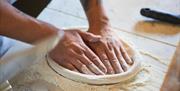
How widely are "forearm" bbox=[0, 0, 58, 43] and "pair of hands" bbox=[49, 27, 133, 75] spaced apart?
0.12 meters

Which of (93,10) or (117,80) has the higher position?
(93,10)

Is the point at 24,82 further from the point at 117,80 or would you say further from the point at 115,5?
the point at 115,5

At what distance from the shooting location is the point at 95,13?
1067 mm

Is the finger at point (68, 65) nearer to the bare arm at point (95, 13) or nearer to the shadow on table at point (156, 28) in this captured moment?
the bare arm at point (95, 13)

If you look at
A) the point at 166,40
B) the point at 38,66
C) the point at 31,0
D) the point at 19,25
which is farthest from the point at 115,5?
the point at 19,25

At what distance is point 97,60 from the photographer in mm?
945

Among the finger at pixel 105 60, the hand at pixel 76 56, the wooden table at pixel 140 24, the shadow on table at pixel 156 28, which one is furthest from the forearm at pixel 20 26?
the shadow on table at pixel 156 28

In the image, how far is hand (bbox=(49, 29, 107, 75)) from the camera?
3.02ft

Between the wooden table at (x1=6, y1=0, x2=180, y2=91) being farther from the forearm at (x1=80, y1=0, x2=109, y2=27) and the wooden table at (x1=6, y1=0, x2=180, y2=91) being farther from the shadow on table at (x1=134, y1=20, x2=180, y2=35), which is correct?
the forearm at (x1=80, y1=0, x2=109, y2=27)

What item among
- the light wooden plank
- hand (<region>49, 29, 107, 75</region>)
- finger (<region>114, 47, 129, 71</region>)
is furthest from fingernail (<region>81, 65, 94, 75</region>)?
the light wooden plank

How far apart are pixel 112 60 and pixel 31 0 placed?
404 mm

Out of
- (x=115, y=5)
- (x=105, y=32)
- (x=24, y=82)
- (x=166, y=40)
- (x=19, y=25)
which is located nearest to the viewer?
(x=19, y=25)

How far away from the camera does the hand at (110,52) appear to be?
969 millimetres

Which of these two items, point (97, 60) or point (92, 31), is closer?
point (97, 60)
